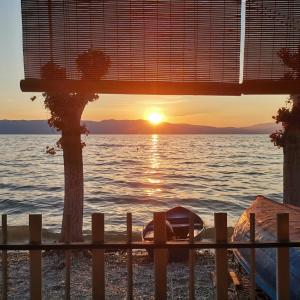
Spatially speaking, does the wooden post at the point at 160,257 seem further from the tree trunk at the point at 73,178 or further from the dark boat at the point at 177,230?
the tree trunk at the point at 73,178

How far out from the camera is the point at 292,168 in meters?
12.9

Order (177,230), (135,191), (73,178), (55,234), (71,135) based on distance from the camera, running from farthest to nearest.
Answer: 1. (135,191)
2. (55,234)
3. (177,230)
4. (73,178)
5. (71,135)

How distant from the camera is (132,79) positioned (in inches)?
129

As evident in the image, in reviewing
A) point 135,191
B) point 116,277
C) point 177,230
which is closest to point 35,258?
point 116,277

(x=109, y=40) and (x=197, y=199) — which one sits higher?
(x=109, y=40)

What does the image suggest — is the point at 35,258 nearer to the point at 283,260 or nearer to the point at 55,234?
the point at 283,260

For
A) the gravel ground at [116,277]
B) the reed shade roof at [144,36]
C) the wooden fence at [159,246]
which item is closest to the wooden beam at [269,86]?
the reed shade roof at [144,36]

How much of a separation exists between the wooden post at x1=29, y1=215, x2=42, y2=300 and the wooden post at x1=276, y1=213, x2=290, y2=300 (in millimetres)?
1996

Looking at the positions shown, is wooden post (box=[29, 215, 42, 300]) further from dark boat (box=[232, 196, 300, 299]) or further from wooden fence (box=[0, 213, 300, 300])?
dark boat (box=[232, 196, 300, 299])

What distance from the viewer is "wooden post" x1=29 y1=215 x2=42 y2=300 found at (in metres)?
3.58

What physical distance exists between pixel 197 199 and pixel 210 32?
3549 centimetres

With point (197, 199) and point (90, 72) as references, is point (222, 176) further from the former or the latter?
point (90, 72)

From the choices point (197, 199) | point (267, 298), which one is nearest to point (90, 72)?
point (267, 298)

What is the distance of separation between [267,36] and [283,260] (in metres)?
1.86
